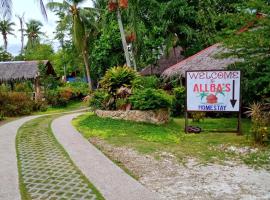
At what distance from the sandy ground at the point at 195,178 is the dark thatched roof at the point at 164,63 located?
1927cm

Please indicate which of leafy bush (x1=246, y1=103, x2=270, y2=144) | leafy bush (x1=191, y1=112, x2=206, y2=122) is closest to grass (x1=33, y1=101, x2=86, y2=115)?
leafy bush (x1=191, y1=112, x2=206, y2=122)

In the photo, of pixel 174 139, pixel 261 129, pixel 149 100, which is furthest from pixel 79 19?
pixel 261 129

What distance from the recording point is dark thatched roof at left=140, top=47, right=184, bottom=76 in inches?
1068

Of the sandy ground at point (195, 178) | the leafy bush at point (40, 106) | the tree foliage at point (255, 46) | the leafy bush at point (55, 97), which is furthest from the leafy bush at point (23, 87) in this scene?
the sandy ground at point (195, 178)

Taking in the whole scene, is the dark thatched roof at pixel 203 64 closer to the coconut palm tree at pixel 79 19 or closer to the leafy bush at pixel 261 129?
the leafy bush at pixel 261 129

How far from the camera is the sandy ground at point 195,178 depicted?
5.58m

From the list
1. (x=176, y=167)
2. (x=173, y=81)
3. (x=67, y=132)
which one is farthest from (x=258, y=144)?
(x=173, y=81)

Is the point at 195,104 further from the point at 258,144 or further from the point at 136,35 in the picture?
the point at 136,35

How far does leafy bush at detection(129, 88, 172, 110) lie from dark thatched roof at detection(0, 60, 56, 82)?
17625mm

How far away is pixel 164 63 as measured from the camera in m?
27.8

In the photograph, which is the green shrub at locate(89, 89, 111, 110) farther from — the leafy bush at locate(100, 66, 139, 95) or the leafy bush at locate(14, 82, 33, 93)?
the leafy bush at locate(14, 82, 33, 93)

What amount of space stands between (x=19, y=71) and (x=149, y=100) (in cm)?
1979

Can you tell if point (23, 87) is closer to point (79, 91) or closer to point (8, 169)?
point (79, 91)

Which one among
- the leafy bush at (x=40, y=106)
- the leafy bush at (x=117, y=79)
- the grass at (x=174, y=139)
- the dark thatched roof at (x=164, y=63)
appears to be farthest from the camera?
the dark thatched roof at (x=164, y=63)
